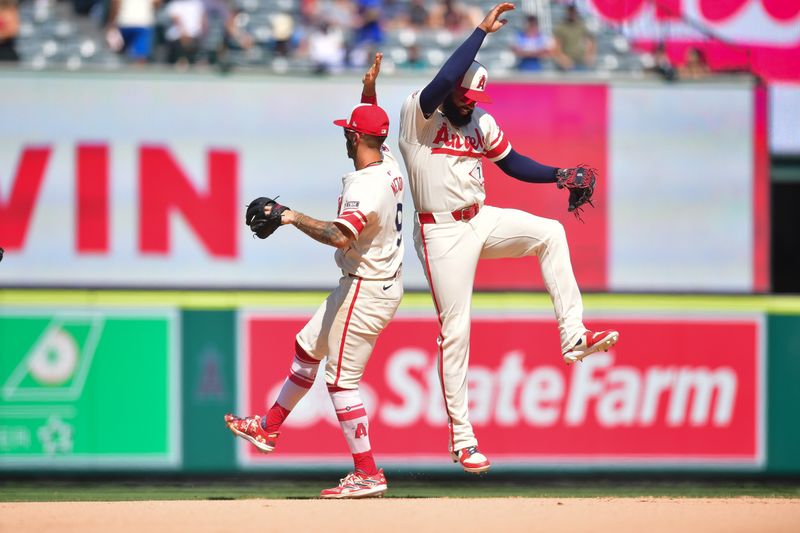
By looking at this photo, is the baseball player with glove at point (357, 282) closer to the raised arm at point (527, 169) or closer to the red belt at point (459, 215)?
the red belt at point (459, 215)

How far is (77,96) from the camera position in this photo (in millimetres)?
10844

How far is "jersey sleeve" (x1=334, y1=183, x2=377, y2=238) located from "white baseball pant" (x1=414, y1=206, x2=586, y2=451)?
414 mm

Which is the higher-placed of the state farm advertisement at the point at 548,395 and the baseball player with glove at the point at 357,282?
the baseball player with glove at the point at 357,282

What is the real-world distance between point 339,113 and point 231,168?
3.48ft

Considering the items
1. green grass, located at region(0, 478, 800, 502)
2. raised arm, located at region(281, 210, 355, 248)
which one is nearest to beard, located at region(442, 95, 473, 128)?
raised arm, located at region(281, 210, 355, 248)

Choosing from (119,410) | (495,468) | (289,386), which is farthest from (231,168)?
(289,386)

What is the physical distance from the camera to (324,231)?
6332 mm

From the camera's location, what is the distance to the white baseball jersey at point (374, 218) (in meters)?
6.48

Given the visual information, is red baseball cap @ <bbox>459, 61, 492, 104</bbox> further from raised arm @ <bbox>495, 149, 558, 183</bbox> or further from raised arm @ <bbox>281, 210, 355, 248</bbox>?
raised arm @ <bbox>281, 210, 355, 248</bbox>

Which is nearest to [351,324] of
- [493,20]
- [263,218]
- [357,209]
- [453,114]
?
[357,209]

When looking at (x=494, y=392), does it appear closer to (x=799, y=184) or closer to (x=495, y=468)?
(x=495, y=468)

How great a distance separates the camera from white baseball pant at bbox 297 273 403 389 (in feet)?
22.1

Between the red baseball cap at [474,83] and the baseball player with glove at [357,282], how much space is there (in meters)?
0.45

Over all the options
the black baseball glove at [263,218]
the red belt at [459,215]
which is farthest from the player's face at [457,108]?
the black baseball glove at [263,218]
